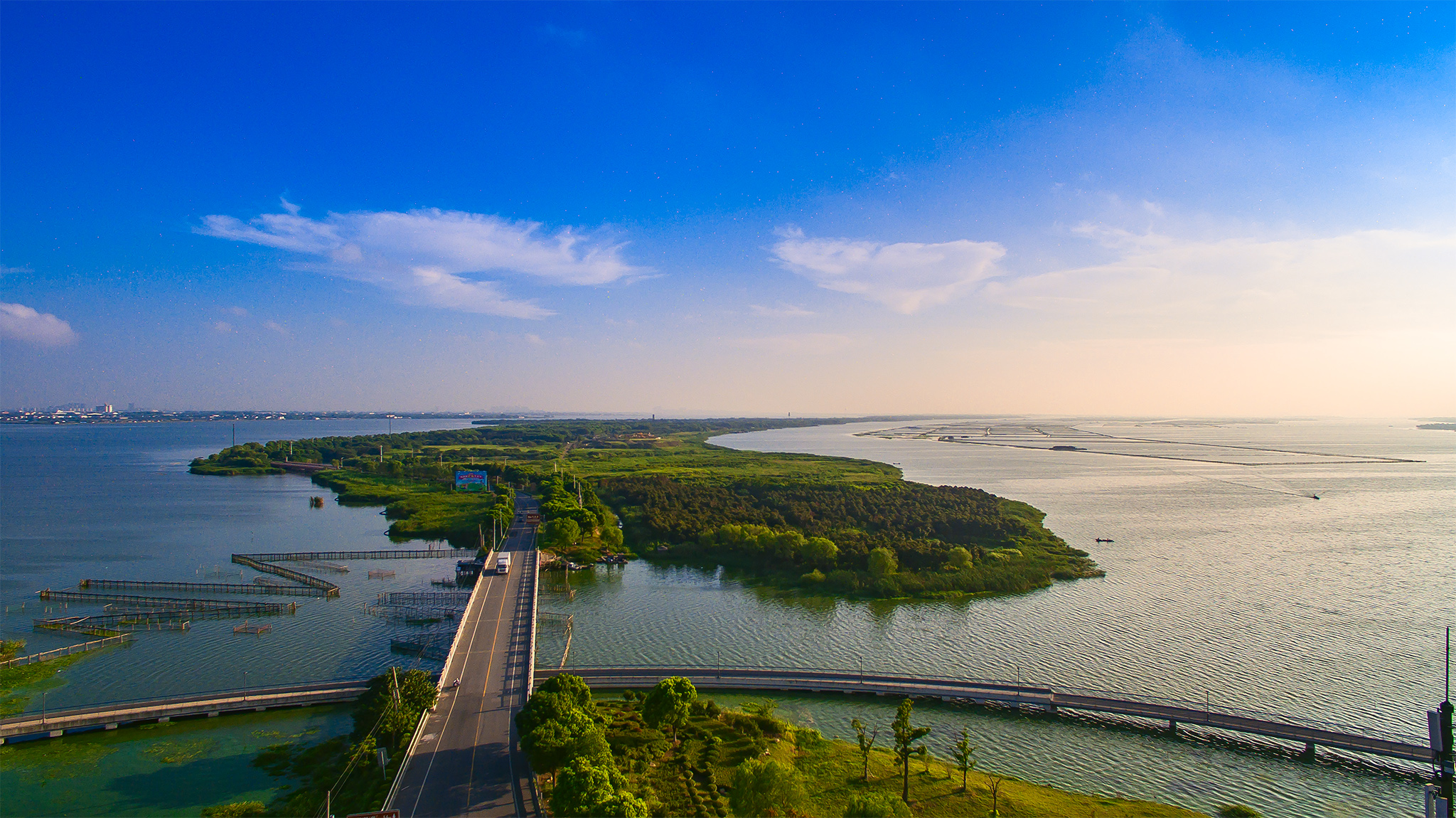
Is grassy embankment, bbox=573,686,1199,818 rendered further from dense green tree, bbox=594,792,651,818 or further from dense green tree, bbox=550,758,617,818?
dense green tree, bbox=550,758,617,818

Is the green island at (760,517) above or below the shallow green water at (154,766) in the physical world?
above


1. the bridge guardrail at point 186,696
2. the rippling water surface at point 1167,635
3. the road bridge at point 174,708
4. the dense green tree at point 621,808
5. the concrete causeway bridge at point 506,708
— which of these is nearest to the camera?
the dense green tree at point 621,808

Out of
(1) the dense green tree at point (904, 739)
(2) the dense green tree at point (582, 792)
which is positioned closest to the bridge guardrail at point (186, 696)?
(2) the dense green tree at point (582, 792)

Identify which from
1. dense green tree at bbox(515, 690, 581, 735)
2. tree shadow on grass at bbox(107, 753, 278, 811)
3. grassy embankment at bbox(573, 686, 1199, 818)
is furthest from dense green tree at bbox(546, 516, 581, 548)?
dense green tree at bbox(515, 690, 581, 735)

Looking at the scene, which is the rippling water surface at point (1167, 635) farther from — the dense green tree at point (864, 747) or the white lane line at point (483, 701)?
the white lane line at point (483, 701)

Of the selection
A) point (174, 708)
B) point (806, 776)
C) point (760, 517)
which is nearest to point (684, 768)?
point (806, 776)
